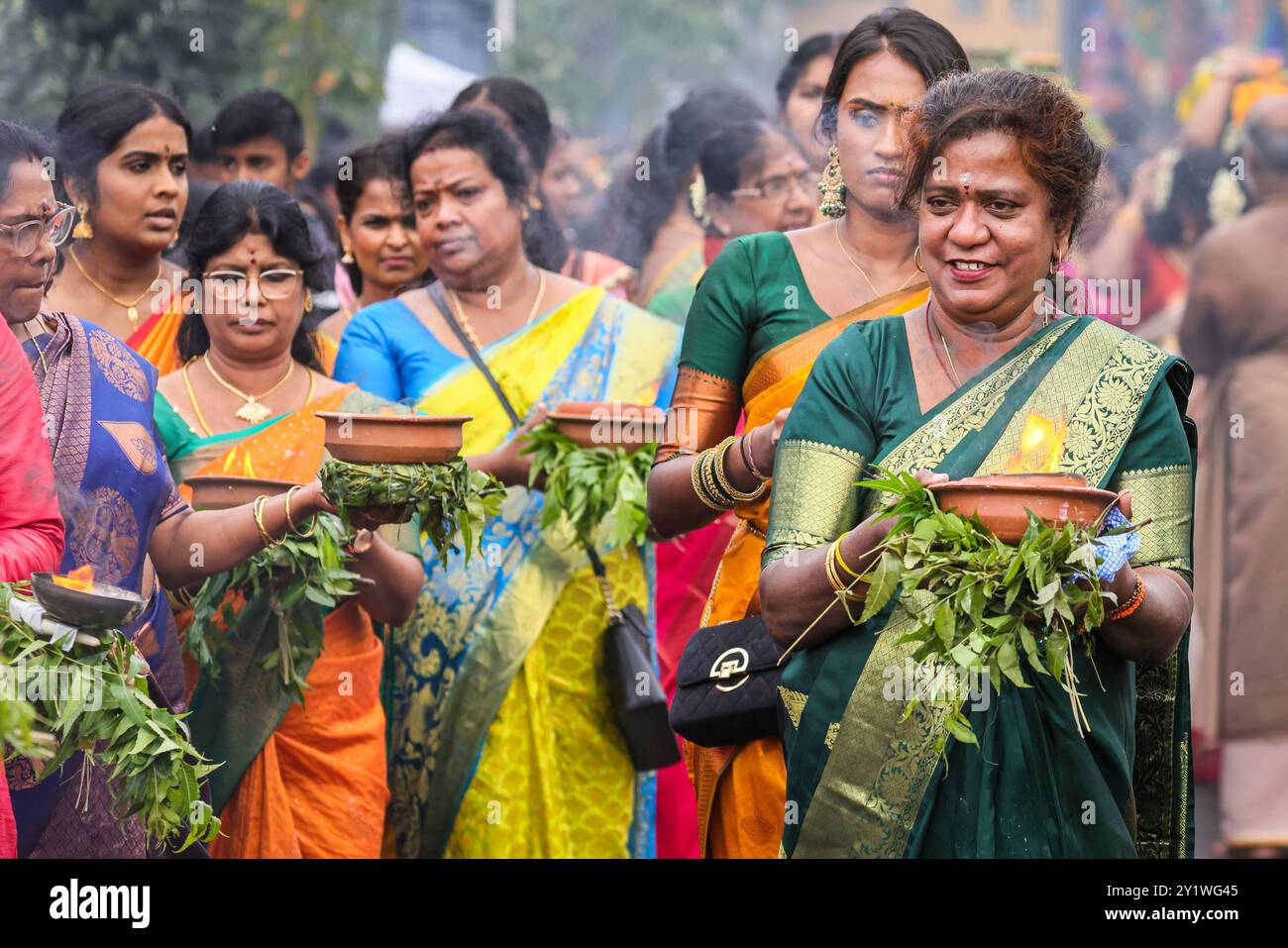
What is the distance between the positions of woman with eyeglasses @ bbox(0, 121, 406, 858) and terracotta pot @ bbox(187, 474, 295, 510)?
234 mm

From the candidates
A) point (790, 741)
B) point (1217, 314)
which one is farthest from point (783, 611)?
point (1217, 314)

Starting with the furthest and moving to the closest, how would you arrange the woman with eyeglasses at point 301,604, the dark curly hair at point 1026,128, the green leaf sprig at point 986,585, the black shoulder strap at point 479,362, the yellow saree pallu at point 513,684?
1. the black shoulder strap at point 479,362
2. the yellow saree pallu at point 513,684
3. the woman with eyeglasses at point 301,604
4. the dark curly hair at point 1026,128
5. the green leaf sprig at point 986,585

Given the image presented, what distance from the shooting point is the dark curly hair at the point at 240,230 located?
5613 millimetres

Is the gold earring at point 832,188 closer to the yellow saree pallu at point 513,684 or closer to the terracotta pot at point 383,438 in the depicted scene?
the terracotta pot at point 383,438

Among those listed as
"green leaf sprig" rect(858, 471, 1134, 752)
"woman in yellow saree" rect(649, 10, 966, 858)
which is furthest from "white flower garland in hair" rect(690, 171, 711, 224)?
"green leaf sprig" rect(858, 471, 1134, 752)

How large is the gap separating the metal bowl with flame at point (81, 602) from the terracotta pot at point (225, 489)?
56.4 inches

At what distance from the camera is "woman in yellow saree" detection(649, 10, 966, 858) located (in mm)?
4445

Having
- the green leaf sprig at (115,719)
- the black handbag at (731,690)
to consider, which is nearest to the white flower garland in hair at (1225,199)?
the black handbag at (731,690)

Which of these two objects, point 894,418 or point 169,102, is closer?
point 894,418

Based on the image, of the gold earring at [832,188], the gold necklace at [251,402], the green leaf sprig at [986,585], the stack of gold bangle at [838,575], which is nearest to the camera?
the green leaf sprig at [986,585]

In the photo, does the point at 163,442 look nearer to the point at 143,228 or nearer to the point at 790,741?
the point at 143,228

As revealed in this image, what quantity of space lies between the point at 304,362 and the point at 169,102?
0.89m

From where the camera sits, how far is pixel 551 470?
17.9 ft

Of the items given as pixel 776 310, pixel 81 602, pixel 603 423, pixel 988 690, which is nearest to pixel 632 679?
pixel 603 423
